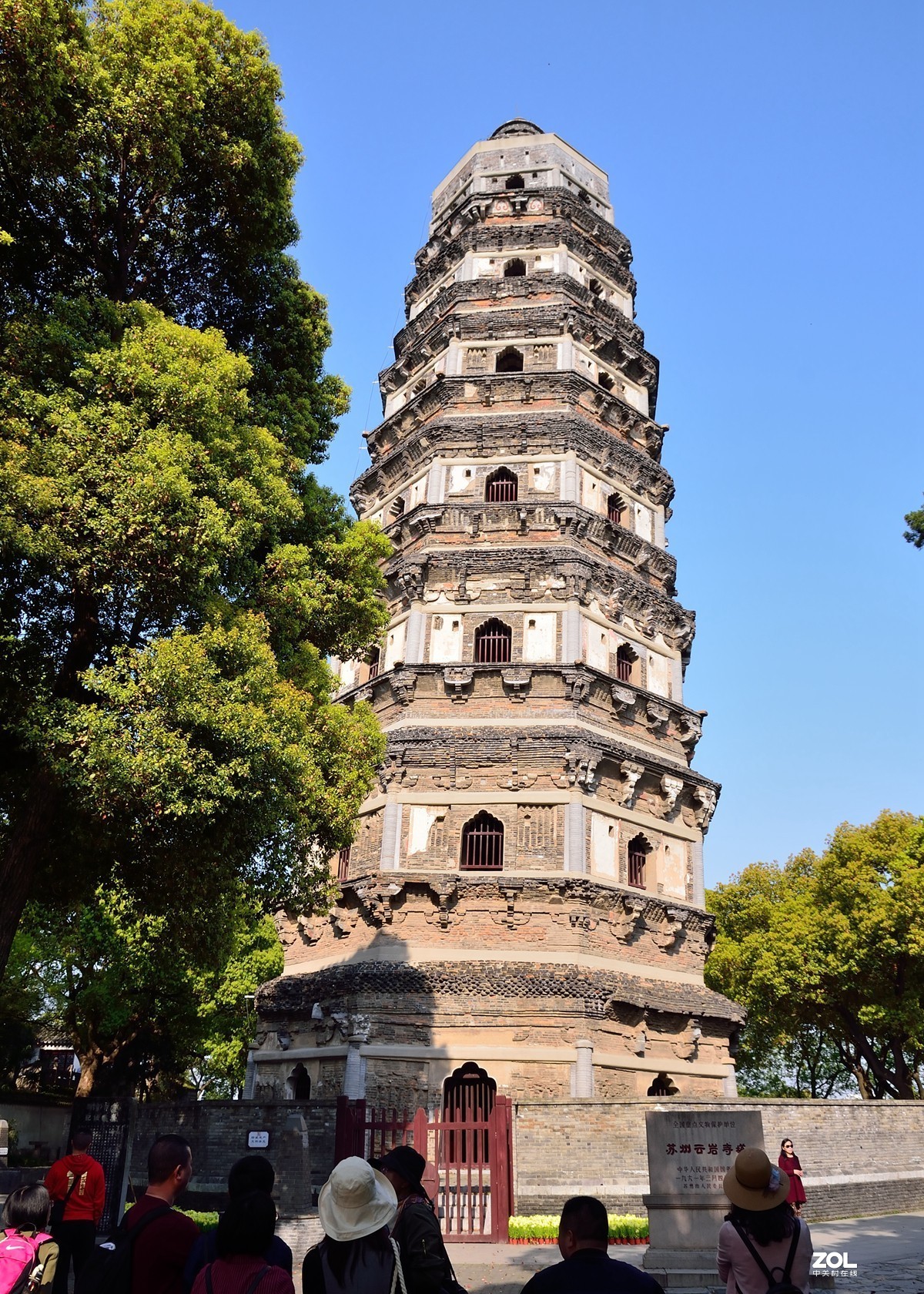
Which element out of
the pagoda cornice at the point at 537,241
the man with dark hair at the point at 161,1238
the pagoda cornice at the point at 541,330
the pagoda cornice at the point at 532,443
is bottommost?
the man with dark hair at the point at 161,1238

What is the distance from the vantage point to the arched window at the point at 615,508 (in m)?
24.5

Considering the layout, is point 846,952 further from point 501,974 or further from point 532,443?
point 532,443

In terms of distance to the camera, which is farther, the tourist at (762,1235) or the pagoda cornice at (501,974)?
the pagoda cornice at (501,974)

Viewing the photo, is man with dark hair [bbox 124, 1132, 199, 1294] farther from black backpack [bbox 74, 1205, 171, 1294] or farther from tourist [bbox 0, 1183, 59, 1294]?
tourist [bbox 0, 1183, 59, 1294]

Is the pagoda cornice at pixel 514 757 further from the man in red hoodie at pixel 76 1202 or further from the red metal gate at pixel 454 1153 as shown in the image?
the man in red hoodie at pixel 76 1202

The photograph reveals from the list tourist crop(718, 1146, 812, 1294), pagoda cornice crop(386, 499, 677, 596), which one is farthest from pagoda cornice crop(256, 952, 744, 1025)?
tourist crop(718, 1146, 812, 1294)

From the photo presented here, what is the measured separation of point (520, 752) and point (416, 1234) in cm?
1576

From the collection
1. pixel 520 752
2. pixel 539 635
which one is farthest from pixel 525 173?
pixel 520 752

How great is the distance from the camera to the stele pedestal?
415 inches

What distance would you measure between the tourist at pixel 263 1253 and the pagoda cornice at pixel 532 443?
68.1ft

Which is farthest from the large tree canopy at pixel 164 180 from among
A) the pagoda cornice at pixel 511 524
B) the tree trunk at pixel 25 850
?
the pagoda cornice at pixel 511 524

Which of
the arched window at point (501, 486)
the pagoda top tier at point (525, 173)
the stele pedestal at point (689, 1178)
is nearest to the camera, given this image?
the stele pedestal at point (689, 1178)

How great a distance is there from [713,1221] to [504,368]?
20383 millimetres

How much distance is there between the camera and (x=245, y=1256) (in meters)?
3.81
